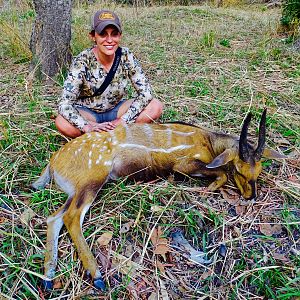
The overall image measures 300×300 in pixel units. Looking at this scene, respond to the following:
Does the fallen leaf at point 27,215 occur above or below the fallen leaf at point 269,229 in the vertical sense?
above

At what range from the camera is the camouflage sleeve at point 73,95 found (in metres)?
3.66

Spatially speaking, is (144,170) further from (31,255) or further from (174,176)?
(31,255)

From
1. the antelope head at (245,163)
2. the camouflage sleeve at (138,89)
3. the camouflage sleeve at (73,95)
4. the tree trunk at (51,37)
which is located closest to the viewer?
the antelope head at (245,163)

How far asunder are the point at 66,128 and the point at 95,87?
493mm

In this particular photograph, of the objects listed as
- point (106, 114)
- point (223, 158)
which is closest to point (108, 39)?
point (106, 114)

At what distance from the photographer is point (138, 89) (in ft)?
13.1

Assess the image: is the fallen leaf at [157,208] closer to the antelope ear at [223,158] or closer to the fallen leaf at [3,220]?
the antelope ear at [223,158]

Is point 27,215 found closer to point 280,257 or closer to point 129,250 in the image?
point 129,250

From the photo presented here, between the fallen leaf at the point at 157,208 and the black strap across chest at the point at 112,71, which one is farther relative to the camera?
the black strap across chest at the point at 112,71

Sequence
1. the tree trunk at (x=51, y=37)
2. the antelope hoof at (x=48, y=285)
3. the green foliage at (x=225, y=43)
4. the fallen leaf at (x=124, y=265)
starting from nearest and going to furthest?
the antelope hoof at (x=48, y=285) < the fallen leaf at (x=124, y=265) < the tree trunk at (x=51, y=37) < the green foliage at (x=225, y=43)

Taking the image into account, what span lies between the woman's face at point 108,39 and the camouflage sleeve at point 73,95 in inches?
10.5

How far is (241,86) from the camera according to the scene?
5.21m

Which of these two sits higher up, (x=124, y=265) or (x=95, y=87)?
(x=95, y=87)

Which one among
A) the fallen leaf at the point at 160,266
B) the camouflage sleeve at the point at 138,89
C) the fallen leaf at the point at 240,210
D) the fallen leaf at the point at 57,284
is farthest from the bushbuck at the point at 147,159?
the fallen leaf at the point at 160,266
